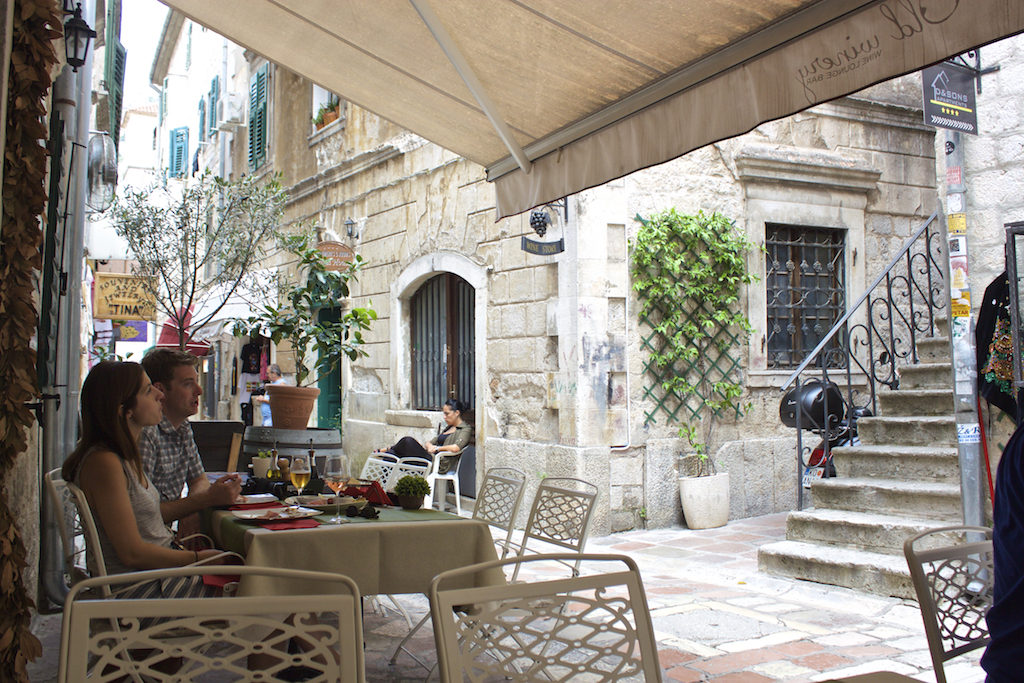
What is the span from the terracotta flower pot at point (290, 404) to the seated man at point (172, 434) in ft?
8.72

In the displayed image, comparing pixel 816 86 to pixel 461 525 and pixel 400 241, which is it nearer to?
pixel 461 525

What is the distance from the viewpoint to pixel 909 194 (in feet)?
31.6

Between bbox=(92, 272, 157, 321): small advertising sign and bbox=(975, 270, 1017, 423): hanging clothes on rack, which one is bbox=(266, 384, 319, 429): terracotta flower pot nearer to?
bbox=(975, 270, 1017, 423): hanging clothes on rack

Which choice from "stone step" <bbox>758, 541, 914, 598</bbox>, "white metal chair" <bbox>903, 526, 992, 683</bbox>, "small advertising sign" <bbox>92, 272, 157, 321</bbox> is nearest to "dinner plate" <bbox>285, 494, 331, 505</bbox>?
"white metal chair" <bbox>903, 526, 992, 683</bbox>

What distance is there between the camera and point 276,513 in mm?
3580

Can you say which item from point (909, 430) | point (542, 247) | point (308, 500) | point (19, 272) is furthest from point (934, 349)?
point (19, 272)

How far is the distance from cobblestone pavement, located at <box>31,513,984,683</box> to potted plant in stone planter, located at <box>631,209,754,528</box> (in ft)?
4.99

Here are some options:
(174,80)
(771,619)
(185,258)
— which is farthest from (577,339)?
(174,80)

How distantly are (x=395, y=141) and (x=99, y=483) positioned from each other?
8.25 m

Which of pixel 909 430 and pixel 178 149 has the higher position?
pixel 178 149

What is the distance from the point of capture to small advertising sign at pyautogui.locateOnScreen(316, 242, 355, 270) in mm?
9680

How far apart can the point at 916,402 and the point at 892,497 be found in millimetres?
1070

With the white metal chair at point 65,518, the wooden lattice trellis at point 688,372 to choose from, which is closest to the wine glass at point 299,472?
the white metal chair at point 65,518

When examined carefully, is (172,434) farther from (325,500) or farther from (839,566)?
(839,566)
